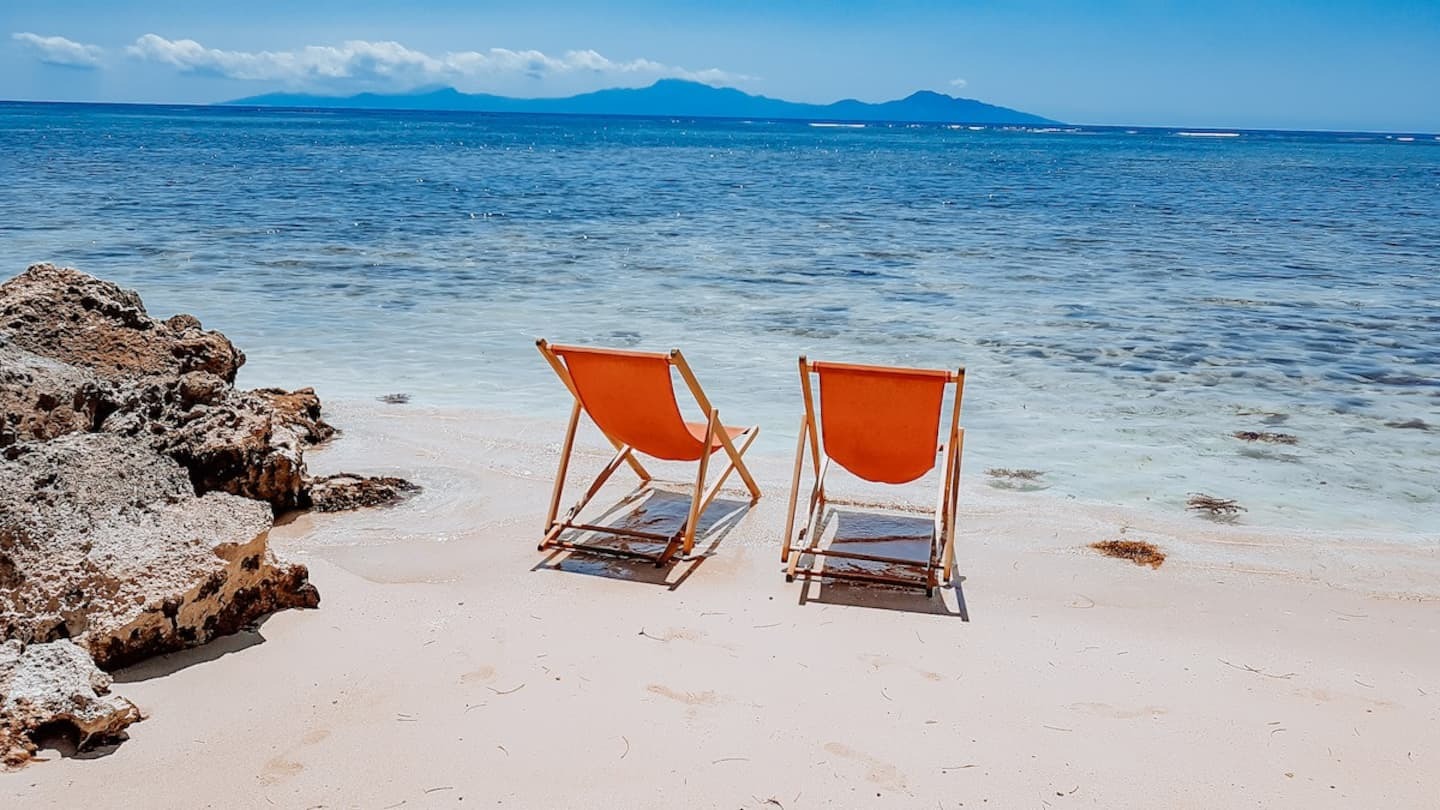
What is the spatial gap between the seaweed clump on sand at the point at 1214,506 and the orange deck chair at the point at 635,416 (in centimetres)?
248

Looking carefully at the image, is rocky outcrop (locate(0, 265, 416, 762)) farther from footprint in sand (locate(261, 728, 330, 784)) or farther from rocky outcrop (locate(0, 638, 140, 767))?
footprint in sand (locate(261, 728, 330, 784))

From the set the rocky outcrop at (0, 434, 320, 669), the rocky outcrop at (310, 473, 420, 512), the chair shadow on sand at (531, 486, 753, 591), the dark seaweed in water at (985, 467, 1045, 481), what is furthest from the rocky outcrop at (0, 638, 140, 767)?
the dark seaweed in water at (985, 467, 1045, 481)

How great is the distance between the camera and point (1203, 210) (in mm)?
26188

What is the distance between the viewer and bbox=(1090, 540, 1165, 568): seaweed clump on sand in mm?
4793

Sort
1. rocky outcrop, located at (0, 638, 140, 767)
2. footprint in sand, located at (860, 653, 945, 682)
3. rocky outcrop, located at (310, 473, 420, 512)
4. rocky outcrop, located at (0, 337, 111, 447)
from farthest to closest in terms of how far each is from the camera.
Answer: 1. rocky outcrop, located at (310, 473, 420, 512)
2. rocky outcrop, located at (0, 337, 111, 447)
3. footprint in sand, located at (860, 653, 945, 682)
4. rocky outcrop, located at (0, 638, 140, 767)

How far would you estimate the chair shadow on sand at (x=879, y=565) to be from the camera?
427 centimetres

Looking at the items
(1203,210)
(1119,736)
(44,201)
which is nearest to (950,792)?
(1119,736)

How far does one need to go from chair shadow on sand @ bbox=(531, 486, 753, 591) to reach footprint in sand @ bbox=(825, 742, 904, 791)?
4.56ft

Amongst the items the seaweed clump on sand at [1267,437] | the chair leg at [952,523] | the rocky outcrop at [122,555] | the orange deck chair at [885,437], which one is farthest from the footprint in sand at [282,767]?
the seaweed clump on sand at [1267,437]

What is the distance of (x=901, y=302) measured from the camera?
12.2m

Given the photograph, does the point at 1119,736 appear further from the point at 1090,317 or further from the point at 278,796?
the point at 1090,317

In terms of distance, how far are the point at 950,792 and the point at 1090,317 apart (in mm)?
9311

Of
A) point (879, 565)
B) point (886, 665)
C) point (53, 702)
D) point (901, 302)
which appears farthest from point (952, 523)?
point (901, 302)

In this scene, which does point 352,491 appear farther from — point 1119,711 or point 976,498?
point 1119,711
